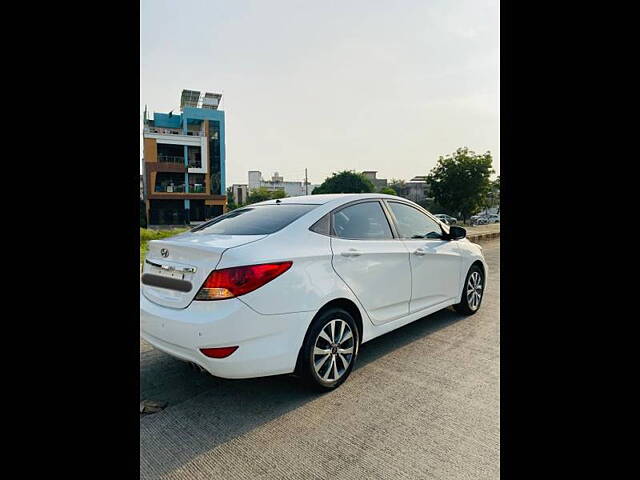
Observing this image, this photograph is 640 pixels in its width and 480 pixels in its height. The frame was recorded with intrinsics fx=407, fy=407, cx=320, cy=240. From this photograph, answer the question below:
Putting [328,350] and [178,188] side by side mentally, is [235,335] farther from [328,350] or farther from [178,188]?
[178,188]

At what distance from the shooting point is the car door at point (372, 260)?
125 inches

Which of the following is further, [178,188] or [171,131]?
[171,131]

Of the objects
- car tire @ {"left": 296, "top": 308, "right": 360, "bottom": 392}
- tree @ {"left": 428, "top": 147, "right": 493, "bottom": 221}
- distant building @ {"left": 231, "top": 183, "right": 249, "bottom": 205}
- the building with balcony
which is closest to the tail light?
car tire @ {"left": 296, "top": 308, "right": 360, "bottom": 392}

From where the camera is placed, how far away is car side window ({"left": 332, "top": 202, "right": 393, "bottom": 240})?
10.9 ft

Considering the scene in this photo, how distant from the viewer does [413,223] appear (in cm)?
410

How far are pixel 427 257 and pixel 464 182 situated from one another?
71.2 ft

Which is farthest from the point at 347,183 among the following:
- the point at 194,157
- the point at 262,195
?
the point at 194,157

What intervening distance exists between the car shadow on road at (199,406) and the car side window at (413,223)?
114cm

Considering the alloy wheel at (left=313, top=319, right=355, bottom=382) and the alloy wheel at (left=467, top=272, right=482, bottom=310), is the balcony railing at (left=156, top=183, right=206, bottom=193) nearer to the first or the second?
the alloy wheel at (left=467, top=272, right=482, bottom=310)
